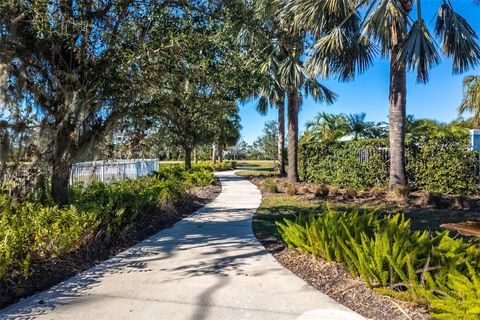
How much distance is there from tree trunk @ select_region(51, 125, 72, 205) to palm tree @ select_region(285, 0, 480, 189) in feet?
22.4

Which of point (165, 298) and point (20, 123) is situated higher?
point (20, 123)

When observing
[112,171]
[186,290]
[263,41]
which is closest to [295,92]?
[263,41]

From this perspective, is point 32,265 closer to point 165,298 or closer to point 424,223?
point 165,298

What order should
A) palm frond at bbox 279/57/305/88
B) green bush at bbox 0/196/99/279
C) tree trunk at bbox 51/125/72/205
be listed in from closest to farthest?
green bush at bbox 0/196/99/279 → tree trunk at bbox 51/125/72/205 → palm frond at bbox 279/57/305/88

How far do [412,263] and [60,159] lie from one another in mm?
4685

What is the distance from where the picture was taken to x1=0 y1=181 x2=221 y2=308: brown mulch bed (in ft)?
10.6

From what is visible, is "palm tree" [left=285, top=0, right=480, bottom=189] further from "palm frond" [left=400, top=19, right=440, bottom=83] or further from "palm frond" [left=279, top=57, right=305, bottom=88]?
"palm frond" [left=279, top=57, right=305, bottom=88]

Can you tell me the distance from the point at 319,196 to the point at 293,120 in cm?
438

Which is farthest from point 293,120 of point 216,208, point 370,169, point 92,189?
point 92,189

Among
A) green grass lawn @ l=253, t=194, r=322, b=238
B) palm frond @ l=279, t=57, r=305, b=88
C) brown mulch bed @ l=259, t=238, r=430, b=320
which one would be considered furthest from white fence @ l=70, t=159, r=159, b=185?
palm frond @ l=279, t=57, r=305, b=88

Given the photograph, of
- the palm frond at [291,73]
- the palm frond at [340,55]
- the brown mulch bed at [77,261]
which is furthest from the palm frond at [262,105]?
the brown mulch bed at [77,261]

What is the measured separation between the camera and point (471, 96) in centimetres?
1505

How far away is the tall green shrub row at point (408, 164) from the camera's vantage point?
955 centimetres

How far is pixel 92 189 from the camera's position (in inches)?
265
